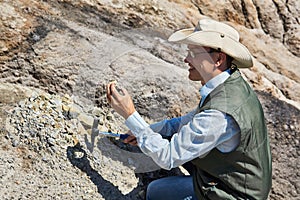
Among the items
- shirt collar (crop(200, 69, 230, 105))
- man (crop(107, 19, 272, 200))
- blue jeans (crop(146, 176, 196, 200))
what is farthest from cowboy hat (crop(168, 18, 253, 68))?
blue jeans (crop(146, 176, 196, 200))

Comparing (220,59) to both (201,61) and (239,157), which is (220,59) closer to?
(201,61)

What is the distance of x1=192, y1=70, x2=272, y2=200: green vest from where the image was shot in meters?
2.44

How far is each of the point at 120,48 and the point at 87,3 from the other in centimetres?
111

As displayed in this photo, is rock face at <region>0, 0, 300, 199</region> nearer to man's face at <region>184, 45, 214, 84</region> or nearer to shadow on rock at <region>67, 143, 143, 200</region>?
shadow on rock at <region>67, 143, 143, 200</region>

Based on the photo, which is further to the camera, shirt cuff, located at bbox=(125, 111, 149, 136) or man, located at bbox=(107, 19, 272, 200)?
shirt cuff, located at bbox=(125, 111, 149, 136)

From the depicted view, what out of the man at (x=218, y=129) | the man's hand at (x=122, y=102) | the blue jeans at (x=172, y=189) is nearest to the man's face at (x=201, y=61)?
the man at (x=218, y=129)

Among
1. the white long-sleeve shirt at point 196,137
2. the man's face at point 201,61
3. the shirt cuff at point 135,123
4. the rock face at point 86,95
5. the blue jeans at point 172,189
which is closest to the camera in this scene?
the white long-sleeve shirt at point 196,137

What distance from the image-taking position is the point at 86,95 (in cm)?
393

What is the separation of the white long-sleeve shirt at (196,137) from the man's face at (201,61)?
0.05 meters

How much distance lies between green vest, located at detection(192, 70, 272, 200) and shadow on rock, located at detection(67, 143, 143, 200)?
2.59ft

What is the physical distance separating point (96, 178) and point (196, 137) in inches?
46.2

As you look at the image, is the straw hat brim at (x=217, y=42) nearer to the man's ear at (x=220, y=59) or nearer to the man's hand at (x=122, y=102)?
the man's ear at (x=220, y=59)

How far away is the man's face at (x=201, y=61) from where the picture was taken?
2.47 meters

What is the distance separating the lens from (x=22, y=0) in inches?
186
